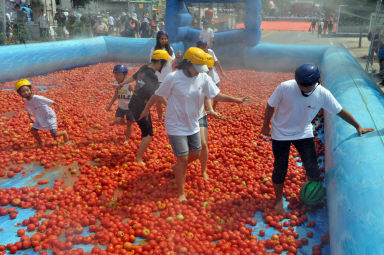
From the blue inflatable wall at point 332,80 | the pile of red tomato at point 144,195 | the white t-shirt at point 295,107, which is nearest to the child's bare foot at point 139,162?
the pile of red tomato at point 144,195

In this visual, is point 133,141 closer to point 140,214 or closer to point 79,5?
point 140,214

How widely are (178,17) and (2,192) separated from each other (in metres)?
13.4

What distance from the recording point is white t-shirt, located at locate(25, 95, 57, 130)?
6.21 m

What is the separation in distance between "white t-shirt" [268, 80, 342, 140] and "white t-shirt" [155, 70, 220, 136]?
3.18ft


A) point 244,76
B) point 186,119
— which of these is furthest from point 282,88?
point 244,76

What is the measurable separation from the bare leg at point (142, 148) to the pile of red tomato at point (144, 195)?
0.48 ft

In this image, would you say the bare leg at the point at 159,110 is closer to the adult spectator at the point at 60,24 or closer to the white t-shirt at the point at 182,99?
the white t-shirt at the point at 182,99

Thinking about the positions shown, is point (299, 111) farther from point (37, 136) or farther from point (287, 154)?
point (37, 136)

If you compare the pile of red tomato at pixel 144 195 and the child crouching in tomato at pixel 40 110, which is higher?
the child crouching in tomato at pixel 40 110

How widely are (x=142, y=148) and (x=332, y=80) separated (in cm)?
562

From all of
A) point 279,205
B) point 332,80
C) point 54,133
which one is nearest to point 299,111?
point 279,205

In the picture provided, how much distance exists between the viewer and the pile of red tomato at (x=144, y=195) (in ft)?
12.8

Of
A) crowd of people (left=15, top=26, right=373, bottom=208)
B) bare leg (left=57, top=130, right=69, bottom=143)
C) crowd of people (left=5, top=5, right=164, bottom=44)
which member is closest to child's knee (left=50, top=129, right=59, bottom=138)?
bare leg (left=57, top=130, right=69, bottom=143)

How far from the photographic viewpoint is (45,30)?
72.3ft
